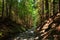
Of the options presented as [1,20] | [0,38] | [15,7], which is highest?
[15,7]

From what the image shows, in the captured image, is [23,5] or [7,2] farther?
[23,5]

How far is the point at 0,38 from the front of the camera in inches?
537

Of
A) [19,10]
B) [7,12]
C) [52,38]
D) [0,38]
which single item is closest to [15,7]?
[19,10]

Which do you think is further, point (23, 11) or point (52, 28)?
point (23, 11)

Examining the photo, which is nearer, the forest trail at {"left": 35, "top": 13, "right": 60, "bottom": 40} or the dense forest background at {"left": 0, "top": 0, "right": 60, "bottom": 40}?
the forest trail at {"left": 35, "top": 13, "right": 60, "bottom": 40}

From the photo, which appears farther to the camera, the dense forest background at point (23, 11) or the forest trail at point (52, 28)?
the dense forest background at point (23, 11)

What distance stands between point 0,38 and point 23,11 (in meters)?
23.8

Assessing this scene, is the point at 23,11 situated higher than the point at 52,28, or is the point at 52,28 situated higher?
the point at 23,11

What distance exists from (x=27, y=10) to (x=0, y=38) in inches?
1017

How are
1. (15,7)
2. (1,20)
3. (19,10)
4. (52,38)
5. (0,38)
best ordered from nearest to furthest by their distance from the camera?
(52,38) < (0,38) < (1,20) < (15,7) < (19,10)

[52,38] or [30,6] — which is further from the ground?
[30,6]

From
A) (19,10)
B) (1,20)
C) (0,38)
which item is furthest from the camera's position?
(19,10)

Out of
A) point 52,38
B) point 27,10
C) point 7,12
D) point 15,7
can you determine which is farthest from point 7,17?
point 52,38

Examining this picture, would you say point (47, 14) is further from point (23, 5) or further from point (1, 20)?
point (23, 5)
